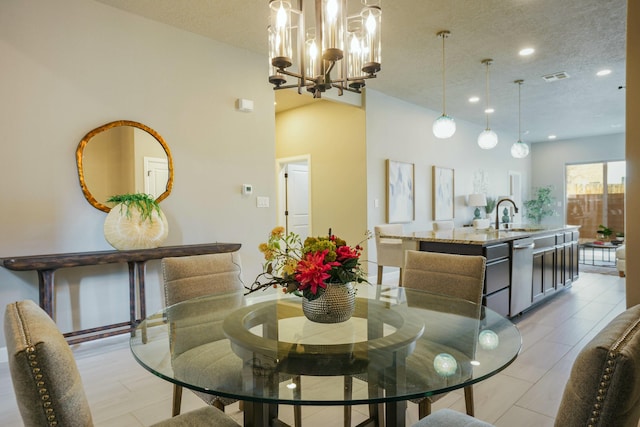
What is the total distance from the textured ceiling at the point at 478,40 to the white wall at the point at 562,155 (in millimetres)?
3679

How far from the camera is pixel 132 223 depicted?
3.05m

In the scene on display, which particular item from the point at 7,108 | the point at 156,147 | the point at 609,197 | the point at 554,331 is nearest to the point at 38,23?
the point at 7,108

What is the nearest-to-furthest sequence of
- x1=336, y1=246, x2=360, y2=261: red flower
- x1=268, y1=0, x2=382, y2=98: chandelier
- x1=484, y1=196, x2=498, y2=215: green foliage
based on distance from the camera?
x1=336, y1=246, x2=360, y2=261: red flower
x1=268, y1=0, x2=382, y2=98: chandelier
x1=484, y1=196, x2=498, y2=215: green foliage

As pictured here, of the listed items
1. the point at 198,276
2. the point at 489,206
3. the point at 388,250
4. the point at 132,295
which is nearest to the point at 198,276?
the point at 198,276

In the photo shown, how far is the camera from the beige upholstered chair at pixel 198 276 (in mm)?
2041

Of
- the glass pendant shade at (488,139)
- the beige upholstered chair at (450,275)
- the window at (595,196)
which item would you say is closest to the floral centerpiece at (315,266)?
the beige upholstered chair at (450,275)

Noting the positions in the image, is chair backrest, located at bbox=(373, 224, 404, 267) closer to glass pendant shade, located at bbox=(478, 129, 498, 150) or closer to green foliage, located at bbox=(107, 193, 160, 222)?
glass pendant shade, located at bbox=(478, 129, 498, 150)

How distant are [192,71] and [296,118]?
2.96 m

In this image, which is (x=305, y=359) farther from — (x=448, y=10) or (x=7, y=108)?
(x=448, y=10)

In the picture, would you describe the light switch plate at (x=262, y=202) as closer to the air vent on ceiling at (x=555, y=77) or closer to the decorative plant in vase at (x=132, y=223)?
the decorative plant in vase at (x=132, y=223)

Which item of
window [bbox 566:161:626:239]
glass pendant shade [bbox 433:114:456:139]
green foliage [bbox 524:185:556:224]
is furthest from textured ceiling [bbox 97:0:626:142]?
green foliage [bbox 524:185:556:224]

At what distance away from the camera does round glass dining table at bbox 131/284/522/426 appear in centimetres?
101

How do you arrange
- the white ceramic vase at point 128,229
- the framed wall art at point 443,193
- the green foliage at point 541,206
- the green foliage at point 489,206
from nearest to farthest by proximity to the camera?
the white ceramic vase at point 128,229 < the framed wall art at point 443,193 < the green foliage at point 489,206 < the green foliage at point 541,206

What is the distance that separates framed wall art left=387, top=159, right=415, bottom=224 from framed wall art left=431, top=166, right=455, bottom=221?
74cm
